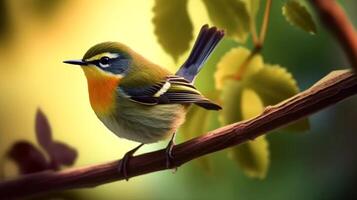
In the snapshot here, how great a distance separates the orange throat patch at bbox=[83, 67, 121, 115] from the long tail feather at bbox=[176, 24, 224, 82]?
0.05 m

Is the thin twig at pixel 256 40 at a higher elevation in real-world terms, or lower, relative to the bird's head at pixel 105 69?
higher

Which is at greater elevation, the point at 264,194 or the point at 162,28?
the point at 162,28

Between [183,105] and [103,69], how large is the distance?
61 mm

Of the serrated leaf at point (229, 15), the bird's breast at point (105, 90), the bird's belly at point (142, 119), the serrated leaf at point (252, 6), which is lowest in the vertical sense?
the bird's belly at point (142, 119)

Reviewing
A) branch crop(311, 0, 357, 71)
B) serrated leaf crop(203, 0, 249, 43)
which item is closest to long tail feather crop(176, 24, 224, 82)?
A: serrated leaf crop(203, 0, 249, 43)

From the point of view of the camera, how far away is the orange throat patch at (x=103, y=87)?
406 millimetres

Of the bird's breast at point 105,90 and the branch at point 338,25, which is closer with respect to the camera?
the branch at point 338,25

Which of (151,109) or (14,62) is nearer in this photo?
(151,109)

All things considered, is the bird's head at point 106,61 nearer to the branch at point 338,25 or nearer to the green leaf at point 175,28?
the green leaf at point 175,28

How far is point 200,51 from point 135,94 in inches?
2.2

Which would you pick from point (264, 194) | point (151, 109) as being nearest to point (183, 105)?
point (151, 109)

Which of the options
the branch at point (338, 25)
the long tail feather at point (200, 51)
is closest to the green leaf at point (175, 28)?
the long tail feather at point (200, 51)

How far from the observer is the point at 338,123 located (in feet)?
1.53

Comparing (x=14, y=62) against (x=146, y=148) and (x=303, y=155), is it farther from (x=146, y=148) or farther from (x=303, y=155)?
(x=303, y=155)
